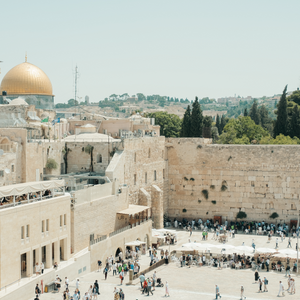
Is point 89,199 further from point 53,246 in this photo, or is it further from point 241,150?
point 241,150

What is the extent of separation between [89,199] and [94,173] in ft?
17.5

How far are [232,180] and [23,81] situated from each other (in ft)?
54.3

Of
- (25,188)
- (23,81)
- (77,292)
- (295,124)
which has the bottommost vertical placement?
(77,292)

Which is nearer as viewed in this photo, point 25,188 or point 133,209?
point 25,188

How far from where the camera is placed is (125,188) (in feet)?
98.7

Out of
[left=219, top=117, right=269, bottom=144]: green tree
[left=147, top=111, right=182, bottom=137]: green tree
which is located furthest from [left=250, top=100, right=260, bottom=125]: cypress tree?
[left=219, top=117, right=269, bottom=144]: green tree

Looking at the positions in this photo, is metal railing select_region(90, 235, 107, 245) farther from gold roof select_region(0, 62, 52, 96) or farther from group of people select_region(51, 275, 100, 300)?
gold roof select_region(0, 62, 52, 96)

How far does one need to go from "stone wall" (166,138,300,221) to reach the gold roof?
34.5 ft

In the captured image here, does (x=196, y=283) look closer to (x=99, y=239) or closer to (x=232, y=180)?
(x=99, y=239)

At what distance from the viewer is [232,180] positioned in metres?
35.9

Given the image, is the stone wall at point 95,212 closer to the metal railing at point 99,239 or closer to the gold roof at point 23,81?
the metal railing at point 99,239

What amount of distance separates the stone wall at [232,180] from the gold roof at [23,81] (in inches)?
414

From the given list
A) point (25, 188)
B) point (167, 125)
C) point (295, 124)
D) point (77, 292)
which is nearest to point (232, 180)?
point (295, 124)

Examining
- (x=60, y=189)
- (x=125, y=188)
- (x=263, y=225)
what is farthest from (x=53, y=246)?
(x=263, y=225)
